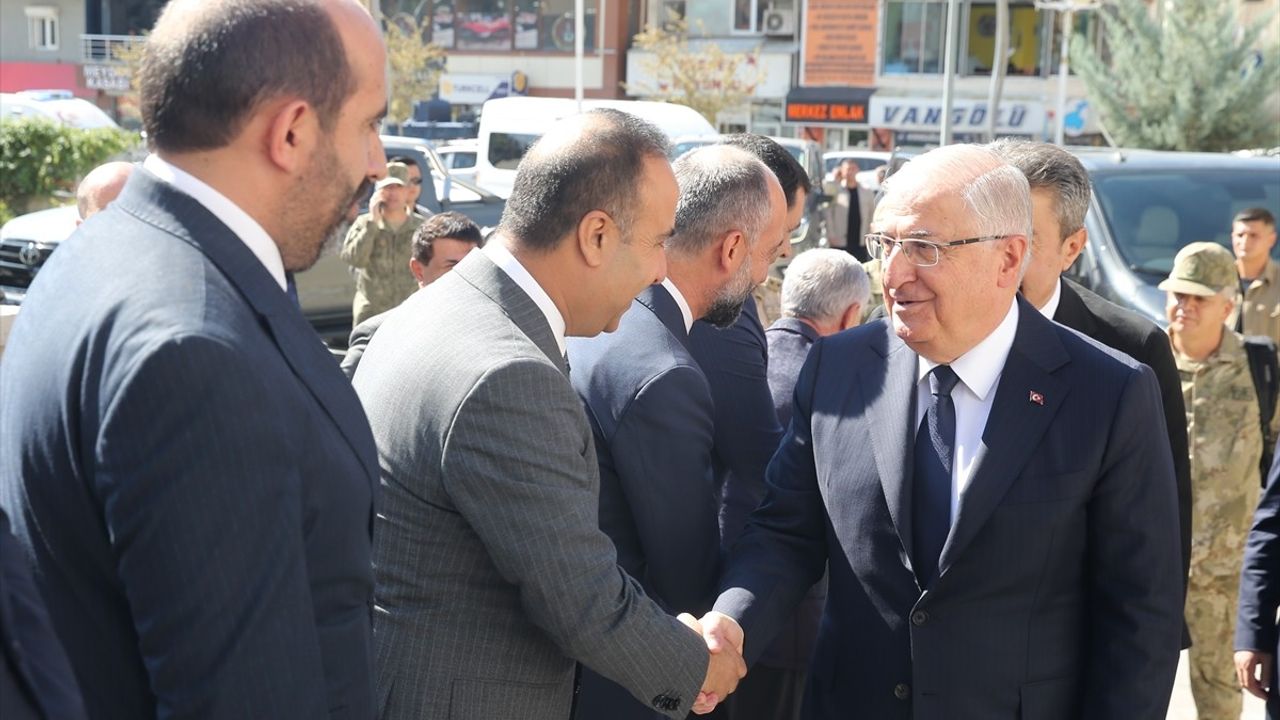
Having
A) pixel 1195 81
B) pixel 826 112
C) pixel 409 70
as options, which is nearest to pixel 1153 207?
pixel 1195 81

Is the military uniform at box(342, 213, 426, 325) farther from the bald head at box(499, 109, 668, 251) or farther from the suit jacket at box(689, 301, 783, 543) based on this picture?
the bald head at box(499, 109, 668, 251)

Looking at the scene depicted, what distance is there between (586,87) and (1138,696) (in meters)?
45.8

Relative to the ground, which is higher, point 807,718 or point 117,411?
point 117,411

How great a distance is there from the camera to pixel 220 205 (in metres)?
1.84

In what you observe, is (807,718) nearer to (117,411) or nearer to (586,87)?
(117,411)

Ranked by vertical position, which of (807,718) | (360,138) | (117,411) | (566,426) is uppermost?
(360,138)

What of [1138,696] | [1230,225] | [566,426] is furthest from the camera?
[1230,225]

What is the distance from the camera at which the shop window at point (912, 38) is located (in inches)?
1665

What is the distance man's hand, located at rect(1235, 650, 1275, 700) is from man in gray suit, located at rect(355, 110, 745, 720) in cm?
173

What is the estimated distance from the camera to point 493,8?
49.3 metres

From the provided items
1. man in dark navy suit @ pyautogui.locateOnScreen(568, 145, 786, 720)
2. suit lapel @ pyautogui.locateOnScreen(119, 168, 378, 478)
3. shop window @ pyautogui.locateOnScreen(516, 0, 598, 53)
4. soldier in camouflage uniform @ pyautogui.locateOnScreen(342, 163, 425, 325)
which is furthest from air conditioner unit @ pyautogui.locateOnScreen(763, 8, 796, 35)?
suit lapel @ pyautogui.locateOnScreen(119, 168, 378, 478)

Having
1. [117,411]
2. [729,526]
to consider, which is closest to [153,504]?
[117,411]

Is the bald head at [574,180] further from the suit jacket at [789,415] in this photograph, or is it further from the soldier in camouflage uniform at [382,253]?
the soldier in camouflage uniform at [382,253]

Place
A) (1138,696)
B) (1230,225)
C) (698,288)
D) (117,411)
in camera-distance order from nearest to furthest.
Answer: (117,411)
(1138,696)
(698,288)
(1230,225)
